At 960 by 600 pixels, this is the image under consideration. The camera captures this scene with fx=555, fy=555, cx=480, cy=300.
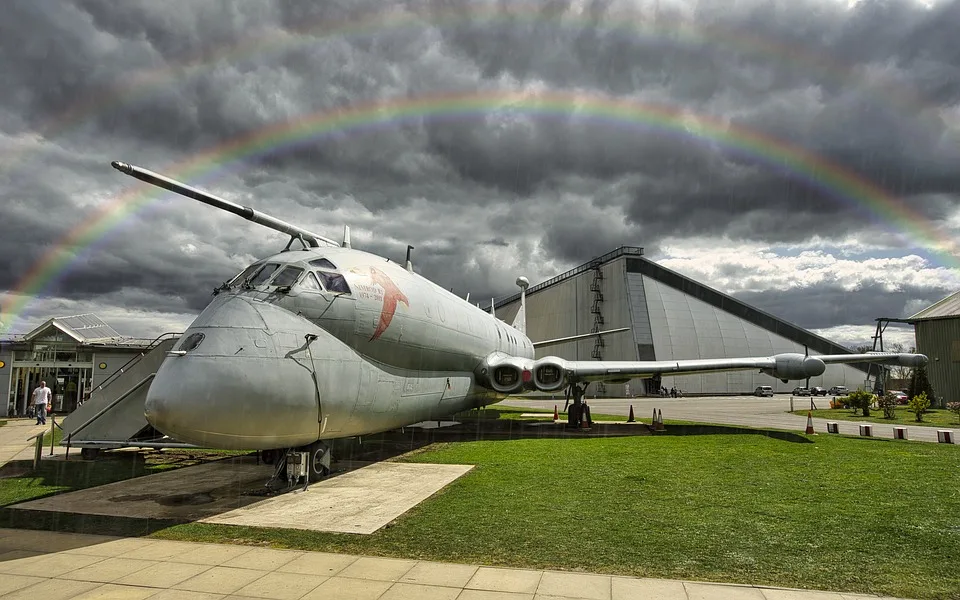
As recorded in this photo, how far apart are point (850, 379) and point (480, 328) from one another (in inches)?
3179

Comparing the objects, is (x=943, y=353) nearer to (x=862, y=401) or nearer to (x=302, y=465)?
(x=862, y=401)

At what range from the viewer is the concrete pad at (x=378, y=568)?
208 inches

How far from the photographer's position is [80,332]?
31.0m

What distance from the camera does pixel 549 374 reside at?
1789 centimetres

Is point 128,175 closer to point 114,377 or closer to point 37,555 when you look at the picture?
point 37,555

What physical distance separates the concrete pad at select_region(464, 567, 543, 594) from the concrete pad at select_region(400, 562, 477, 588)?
9 cm

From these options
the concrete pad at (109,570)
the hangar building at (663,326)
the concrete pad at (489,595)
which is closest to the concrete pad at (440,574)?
the concrete pad at (489,595)

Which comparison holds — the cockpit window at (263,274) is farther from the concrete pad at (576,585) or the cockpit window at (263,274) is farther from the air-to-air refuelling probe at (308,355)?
the concrete pad at (576,585)

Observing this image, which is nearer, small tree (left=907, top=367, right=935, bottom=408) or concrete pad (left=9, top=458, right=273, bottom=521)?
concrete pad (left=9, top=458, right=273, bottom=521)

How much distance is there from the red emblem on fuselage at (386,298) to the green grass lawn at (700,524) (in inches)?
124

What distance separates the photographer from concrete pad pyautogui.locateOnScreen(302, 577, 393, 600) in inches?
189

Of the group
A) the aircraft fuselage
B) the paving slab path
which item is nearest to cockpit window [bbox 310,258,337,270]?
the aircraft fuselage

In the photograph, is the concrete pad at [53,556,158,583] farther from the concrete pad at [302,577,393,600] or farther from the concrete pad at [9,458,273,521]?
the concrete pad at [302,577,393,600]

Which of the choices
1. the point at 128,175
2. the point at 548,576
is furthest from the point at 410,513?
the point at 128,175
